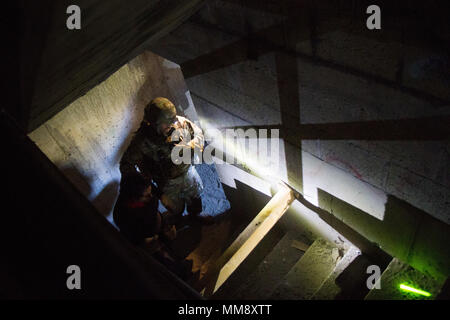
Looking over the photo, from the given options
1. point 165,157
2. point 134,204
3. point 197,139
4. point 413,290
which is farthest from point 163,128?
point 413,290

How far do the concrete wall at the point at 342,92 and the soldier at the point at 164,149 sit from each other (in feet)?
2.95

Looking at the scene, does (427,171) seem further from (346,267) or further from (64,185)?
(64,185)

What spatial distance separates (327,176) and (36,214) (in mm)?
3319

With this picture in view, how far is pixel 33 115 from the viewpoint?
3180 millimetres

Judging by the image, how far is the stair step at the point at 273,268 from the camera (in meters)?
5.16

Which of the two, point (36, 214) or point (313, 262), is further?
point (313, 262)

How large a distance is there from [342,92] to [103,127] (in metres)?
5.00

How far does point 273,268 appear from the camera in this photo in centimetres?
563

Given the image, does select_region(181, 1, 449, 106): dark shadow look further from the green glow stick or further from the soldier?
the green glow stick

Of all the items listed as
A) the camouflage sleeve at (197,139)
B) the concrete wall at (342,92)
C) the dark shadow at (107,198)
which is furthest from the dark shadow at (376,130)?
the dark shadow at (107,198)

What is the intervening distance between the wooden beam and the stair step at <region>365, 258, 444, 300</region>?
166cm

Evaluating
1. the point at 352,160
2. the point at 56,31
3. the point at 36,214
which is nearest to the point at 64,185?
the point at 36,214

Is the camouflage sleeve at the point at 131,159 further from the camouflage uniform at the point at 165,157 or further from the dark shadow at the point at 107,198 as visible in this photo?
the dark shadow at the point at 107,198

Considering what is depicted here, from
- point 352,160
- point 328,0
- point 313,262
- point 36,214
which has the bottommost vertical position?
point 313,262
